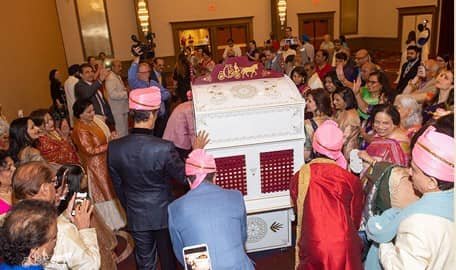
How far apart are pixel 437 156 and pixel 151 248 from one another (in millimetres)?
1782

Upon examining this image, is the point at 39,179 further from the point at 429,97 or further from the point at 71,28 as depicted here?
the point at 71,28

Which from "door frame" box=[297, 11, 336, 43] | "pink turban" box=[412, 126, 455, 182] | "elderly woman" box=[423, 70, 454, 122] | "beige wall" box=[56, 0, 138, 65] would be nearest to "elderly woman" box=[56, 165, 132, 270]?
"pink turban" box=[412, 126, 455, 182]

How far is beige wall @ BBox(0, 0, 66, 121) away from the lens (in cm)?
585

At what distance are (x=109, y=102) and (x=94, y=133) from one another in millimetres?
1930

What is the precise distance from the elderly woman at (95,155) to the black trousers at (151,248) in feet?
3.40

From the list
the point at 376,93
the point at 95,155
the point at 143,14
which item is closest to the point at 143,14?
the point at 143,14

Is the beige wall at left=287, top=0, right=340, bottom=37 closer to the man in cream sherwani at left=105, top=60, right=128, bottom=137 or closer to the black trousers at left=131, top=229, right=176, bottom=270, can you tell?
the man in cream sherwani at left=105, top=60, right=128, bottom=137

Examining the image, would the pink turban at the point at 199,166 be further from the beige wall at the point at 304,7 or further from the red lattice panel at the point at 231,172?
the beige wall at the point at 304,7

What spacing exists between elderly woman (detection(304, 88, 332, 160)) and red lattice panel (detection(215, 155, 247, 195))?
Result: 573 millimetres

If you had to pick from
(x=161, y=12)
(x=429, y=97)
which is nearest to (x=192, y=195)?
(x=429, y=97)

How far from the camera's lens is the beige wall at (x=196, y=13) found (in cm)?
1192

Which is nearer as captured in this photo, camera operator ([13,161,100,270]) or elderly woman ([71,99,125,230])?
camera operator ([13,161,100,270])

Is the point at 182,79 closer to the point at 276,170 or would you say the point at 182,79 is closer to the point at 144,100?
the point at 276,170

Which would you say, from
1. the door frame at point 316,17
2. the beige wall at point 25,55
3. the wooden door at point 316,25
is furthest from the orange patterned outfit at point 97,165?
the wooden door at point 316,25
